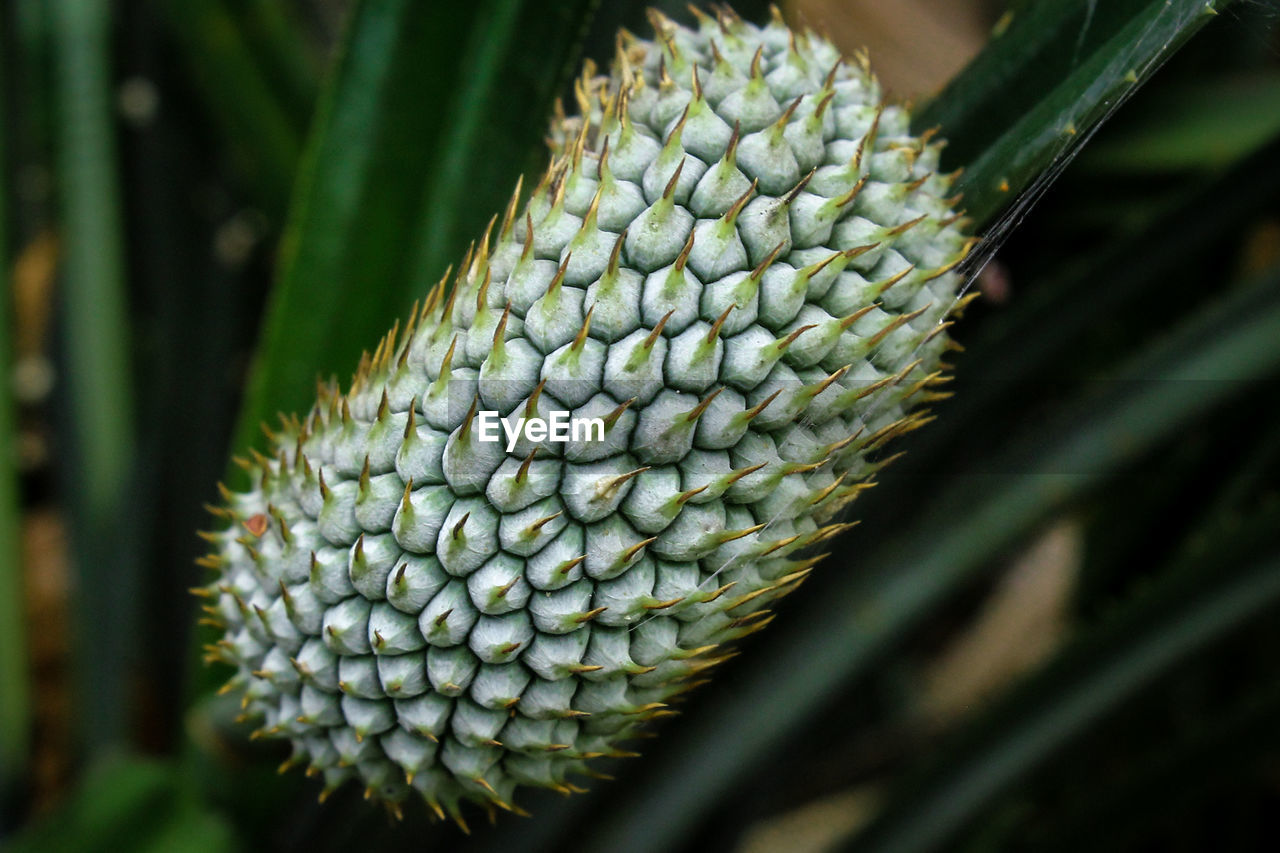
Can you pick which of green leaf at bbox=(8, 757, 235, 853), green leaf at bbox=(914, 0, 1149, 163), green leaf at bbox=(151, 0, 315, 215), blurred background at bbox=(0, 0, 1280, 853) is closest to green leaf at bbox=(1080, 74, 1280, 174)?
blurred background at bbox=(0, 0, 1280, 853)

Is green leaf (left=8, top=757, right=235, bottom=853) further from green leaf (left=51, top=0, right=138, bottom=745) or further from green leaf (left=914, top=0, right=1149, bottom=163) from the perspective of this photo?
green leaf (left=914, top=0, right=1149, bottom=163)

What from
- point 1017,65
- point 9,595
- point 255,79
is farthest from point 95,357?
point 1017,65

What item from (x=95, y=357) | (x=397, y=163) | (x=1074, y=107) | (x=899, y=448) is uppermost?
(x=95, y=357)

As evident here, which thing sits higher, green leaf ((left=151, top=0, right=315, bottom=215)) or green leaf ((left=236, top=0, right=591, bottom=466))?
green leaf ((left=151, top=0, right=315, bottom=215))

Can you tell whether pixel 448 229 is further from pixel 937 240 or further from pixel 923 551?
pixel 923 551

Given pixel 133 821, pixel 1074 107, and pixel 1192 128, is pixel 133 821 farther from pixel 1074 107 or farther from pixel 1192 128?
pixel 1192 128

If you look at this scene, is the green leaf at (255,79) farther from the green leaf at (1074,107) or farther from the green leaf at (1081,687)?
the green leaf at (1081,687)
